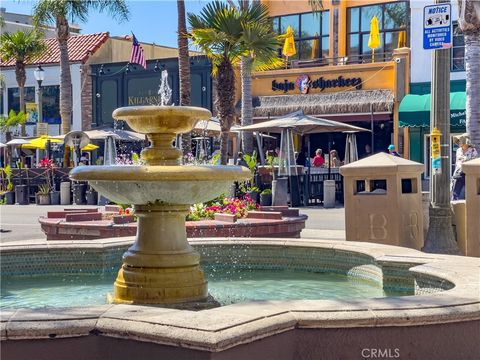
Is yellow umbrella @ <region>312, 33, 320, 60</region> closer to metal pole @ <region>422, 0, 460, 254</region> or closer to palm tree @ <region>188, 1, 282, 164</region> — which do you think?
palm tree @ <region>188, 1, 282, 164</region>

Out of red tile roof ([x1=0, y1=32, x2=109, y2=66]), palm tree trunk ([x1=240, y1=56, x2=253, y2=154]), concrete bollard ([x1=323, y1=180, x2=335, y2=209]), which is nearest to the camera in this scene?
concrete bollard ([x1=323, y1=180, x2=335, y2=209])

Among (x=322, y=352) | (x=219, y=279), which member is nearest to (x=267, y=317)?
(x=322, y=352)

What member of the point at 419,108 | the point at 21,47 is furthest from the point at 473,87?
the point at 21,47

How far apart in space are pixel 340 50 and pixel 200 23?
558 inches

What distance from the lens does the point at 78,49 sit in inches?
1779

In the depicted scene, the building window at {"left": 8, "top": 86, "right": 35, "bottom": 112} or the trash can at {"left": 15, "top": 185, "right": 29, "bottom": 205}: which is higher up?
the building window at {"left": 8, "top": 86, "right": 35, "bottom": 112}

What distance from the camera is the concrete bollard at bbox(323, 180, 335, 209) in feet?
75.4

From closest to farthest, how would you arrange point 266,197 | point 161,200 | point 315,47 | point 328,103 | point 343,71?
point 161,200 < point 266,197 < point 328,103 < point 343,71 < point 315,47

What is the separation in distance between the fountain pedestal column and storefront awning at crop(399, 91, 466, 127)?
23.6 m

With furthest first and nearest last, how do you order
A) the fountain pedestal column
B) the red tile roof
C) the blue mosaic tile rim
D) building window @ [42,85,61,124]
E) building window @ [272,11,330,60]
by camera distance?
building window @ [42,85,61,124] < the red tile roof < building window @ [272,11,330,60] < the blue mosaic tile rim < the fountain pedestal column

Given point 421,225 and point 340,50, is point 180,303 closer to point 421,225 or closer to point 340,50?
point 421,225

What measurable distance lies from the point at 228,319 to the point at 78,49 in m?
42.7

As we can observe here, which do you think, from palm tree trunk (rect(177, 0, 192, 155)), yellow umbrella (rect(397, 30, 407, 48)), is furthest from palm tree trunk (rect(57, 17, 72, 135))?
yellow umbrella (rect(397, 30, 407, 48))

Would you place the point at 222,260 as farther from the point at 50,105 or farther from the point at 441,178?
the point at 50,105
